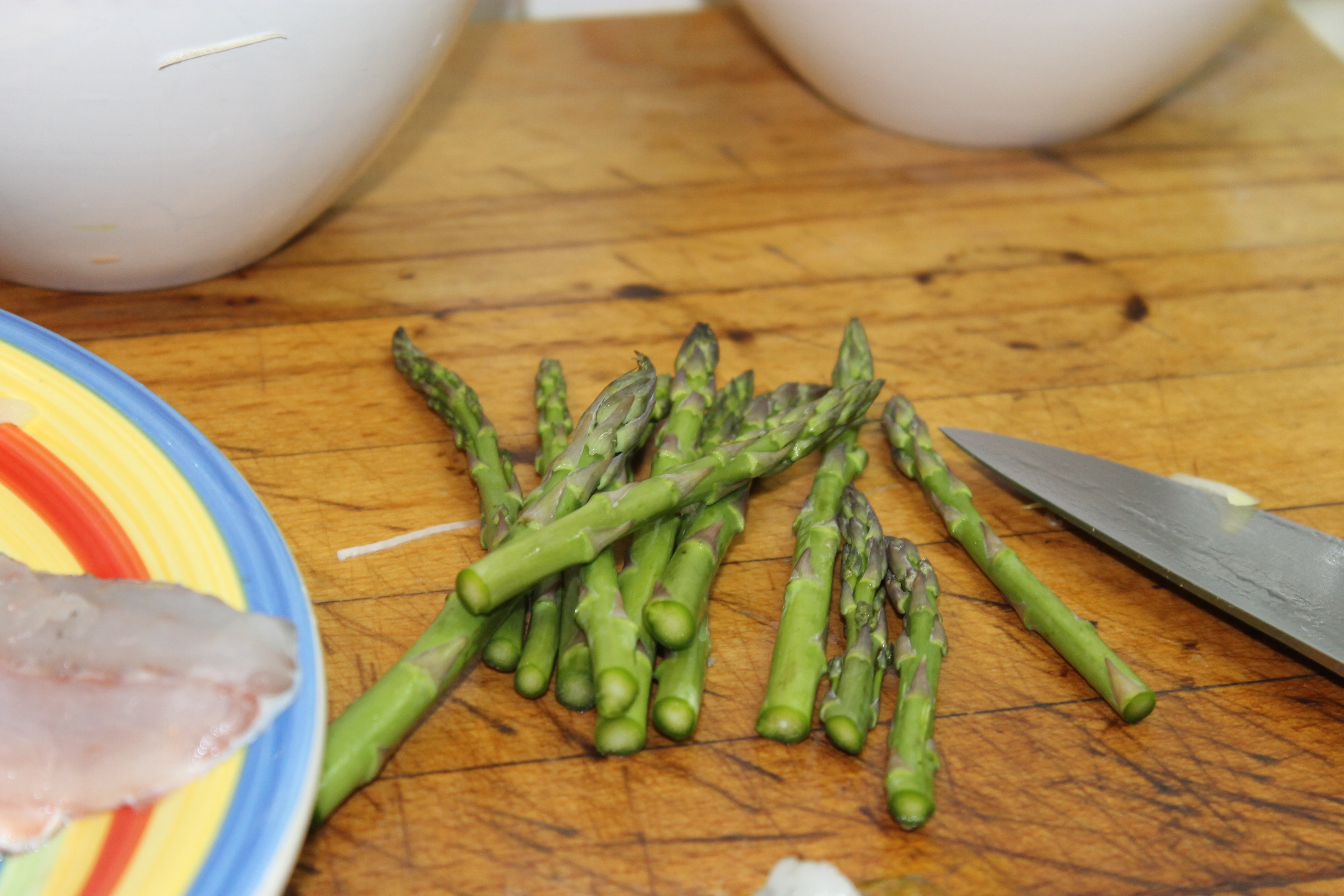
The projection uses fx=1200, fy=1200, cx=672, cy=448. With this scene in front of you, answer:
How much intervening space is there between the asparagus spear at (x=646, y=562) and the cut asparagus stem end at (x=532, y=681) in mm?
43

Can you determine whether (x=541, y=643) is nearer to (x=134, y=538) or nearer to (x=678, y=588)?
(x=678, y=588)

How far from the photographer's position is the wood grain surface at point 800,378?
74cm

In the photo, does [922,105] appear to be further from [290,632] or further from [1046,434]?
[290,632]

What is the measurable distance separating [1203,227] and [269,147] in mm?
996

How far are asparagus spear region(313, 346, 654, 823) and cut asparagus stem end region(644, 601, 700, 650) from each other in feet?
0.24

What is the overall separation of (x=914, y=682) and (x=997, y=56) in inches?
30.5

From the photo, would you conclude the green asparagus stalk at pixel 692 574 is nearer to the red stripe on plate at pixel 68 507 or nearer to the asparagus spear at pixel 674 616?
the asparagus spear at pixel 674 616

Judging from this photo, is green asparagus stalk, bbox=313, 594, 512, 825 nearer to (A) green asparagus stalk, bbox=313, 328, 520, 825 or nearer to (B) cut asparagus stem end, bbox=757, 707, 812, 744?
(A) green asparagus stalk, bbox=313, 328, 520, 825

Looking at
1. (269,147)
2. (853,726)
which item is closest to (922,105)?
(269,147)

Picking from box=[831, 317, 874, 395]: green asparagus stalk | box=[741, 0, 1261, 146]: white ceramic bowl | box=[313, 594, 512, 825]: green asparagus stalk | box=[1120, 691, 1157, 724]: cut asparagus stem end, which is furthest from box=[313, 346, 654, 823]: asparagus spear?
box=[741, 0, 1261, 146]: white ceramic bowl

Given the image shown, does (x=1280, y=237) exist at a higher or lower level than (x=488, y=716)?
higher

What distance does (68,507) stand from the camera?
2.48 ft

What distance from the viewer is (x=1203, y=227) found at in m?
1.35

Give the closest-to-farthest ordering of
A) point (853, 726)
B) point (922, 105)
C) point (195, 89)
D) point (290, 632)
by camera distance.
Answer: point (290, 632), point (853, 726), point (195, 89), point (922, 105)
